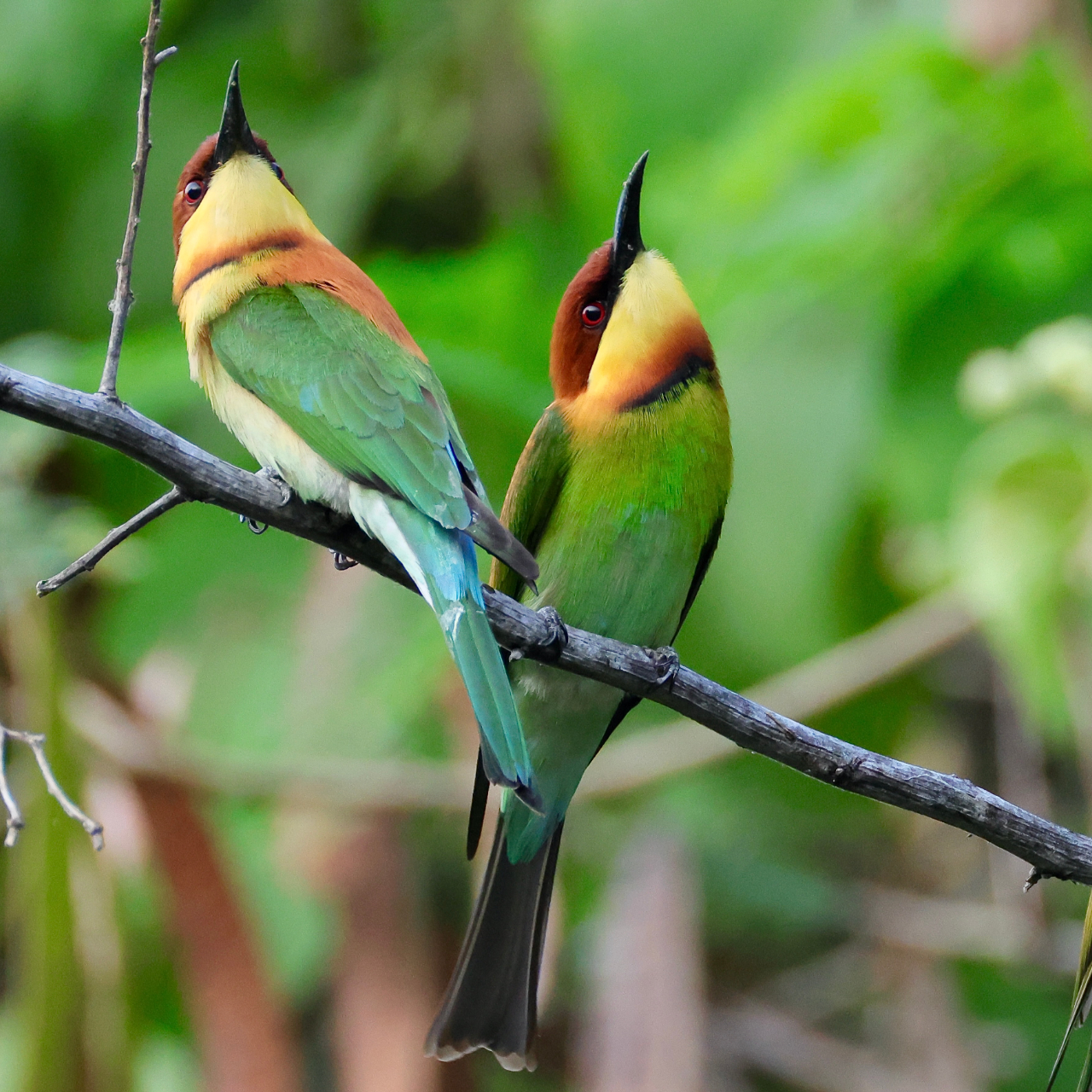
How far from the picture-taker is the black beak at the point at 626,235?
1.45m

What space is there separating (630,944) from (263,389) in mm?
1570

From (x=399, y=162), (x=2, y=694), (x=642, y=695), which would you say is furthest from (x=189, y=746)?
(x=642, y=695)

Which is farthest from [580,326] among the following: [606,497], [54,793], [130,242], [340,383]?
[54,793]

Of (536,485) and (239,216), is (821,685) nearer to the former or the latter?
(536,485)

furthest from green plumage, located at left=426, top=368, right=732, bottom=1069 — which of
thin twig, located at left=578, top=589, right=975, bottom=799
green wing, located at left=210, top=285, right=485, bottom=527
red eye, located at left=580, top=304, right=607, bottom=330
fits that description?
thin twig, located at left=578, top=589, right=975, bottom=799

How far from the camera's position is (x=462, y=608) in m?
1.08

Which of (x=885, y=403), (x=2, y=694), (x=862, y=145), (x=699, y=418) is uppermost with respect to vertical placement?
(x=862, y=145)

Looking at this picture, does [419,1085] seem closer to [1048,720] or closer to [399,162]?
[1048,720]

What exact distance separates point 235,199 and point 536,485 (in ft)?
1.86

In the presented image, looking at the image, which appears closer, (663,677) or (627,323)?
(663,677)

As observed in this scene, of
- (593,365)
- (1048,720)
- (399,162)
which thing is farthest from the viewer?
(399,162)

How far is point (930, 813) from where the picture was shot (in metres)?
1.23

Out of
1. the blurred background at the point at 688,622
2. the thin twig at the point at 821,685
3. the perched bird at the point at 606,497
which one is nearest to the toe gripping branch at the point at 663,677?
the perched bird at the point at 606,497

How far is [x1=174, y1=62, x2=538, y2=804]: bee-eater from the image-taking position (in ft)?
3.68
